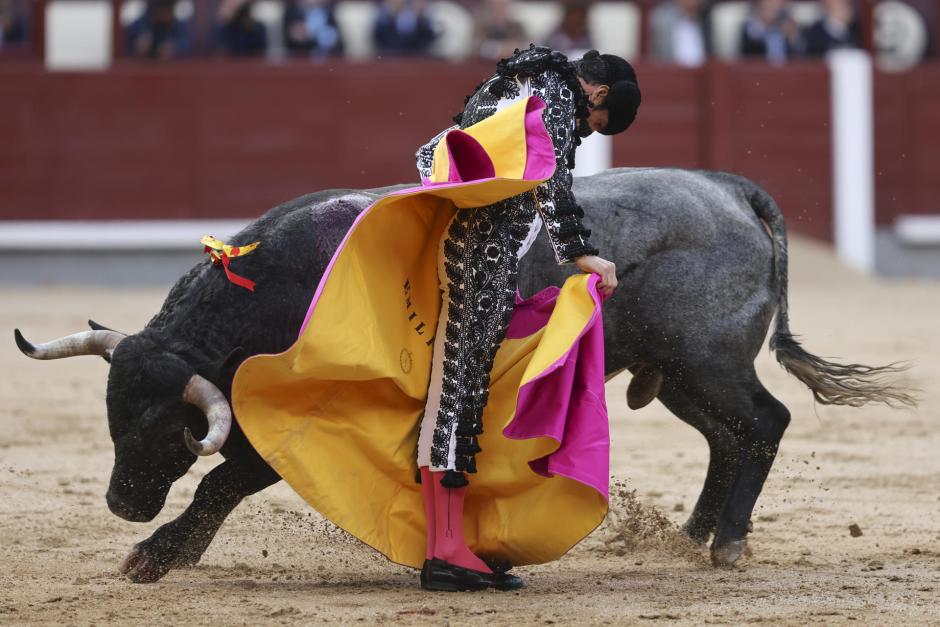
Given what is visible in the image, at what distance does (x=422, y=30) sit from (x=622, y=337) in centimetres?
670

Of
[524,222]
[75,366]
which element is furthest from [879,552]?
[75,366]

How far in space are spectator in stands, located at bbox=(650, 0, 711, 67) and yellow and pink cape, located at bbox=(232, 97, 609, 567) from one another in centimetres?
701

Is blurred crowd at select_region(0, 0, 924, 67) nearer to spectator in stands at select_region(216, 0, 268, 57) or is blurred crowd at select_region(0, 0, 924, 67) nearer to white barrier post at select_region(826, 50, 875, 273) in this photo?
spectator in stands at select_region(216, 0, 268, 57)

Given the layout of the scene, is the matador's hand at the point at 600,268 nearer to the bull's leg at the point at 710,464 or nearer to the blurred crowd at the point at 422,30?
the bull's leg at the point at 710,464

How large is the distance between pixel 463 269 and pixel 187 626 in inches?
35.1

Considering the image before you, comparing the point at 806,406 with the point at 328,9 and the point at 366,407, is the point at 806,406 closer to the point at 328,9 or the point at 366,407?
the point at 366,407

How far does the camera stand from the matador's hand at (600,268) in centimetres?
299

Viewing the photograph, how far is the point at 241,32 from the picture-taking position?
380 inches

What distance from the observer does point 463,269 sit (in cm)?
311

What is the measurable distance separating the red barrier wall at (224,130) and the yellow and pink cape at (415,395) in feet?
20.6

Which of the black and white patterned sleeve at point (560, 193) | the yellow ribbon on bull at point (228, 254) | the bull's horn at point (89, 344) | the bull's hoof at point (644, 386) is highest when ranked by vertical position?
the black and white patterned sleeve at point (560, 193)

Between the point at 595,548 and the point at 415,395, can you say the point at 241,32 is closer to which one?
the point at 595,548

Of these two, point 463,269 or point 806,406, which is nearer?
point 463,269

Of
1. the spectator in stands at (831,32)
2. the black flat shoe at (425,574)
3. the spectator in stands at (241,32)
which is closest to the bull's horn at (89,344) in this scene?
the black flat shoe at (425,574)
